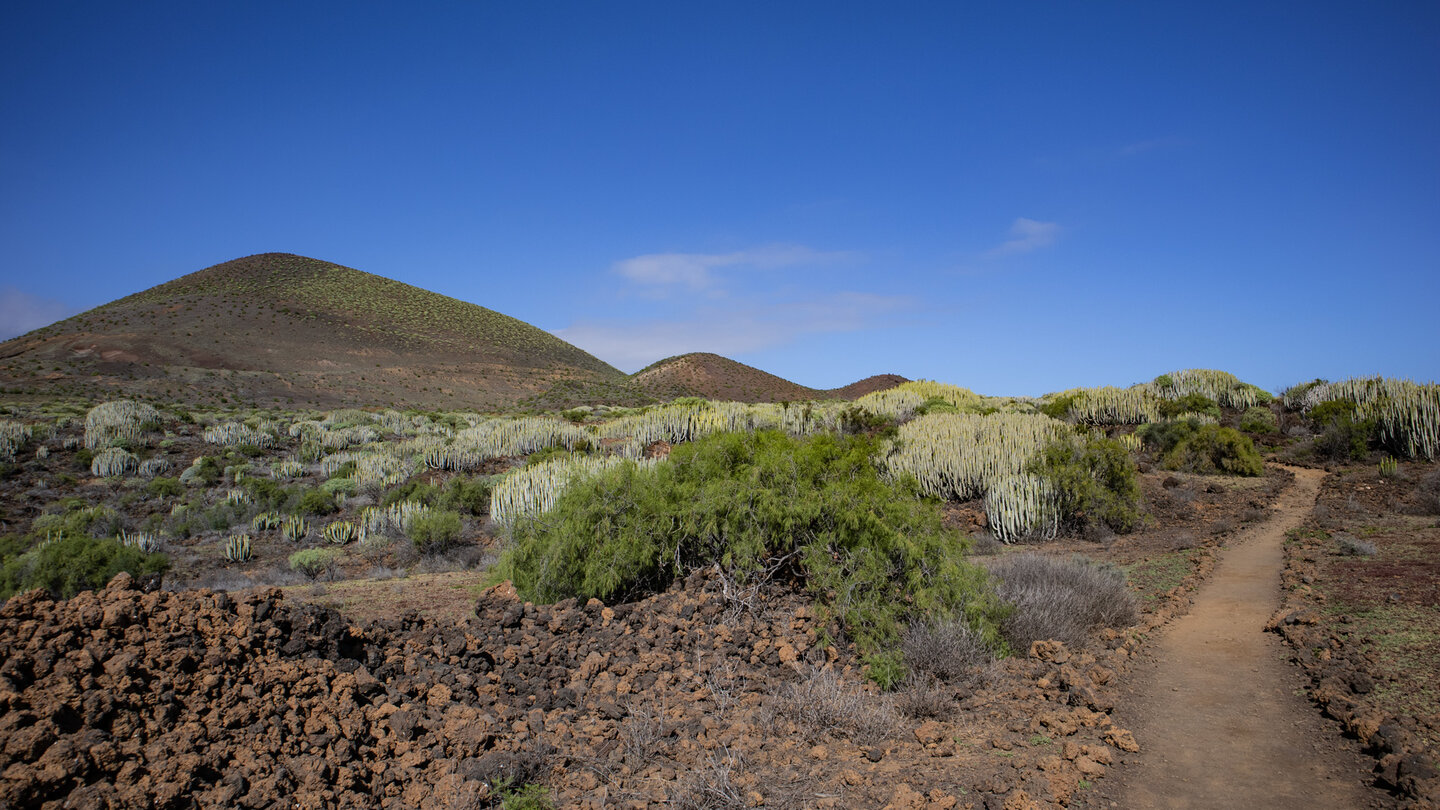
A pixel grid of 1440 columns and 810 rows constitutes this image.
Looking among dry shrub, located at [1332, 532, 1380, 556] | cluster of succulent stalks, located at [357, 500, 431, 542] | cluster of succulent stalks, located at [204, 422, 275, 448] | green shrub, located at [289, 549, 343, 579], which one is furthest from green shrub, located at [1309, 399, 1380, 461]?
cluster of succulent stalks, located at [204, 422, 275, 448]

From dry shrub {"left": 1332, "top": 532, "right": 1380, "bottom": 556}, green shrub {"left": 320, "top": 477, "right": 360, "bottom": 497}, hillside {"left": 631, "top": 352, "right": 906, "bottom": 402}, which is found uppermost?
hillside {"left": 631, "top": 352, "right": 906, "bottom": 402}

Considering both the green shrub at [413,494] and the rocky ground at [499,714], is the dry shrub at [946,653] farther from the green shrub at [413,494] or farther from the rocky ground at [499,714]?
the green shrub at [413,494]

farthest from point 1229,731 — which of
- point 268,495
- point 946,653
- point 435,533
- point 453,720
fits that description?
point 268,495

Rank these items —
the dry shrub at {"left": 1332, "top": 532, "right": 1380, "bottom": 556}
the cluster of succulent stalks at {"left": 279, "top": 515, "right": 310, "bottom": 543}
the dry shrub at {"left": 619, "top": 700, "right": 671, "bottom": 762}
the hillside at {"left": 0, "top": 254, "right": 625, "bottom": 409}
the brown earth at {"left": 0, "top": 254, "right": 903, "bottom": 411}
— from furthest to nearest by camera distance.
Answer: the hillside at {"left": 0, "top": 254, "right": 625, "bottom": 409}, the brown earth at {"left": 0, "top": 254, "right": 903, "bottom": 411}, the cluster of succulent stalks at {"left": 279, "top": 515, "right": 310, "bottom": 543}, the dry shrub at {"left": 1332, "top": 532, "right": 1380, "bottom": 556}, the dry shrub at {"left": 619, "top": 700, "right": 671, "bottom": 762}

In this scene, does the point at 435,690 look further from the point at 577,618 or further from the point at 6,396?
the point at 6,396

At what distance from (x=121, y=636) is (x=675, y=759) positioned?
3.35 meters

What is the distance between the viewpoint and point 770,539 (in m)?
7.11

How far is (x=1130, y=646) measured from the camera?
6621 mm

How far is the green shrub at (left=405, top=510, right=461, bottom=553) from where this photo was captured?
41.0ft

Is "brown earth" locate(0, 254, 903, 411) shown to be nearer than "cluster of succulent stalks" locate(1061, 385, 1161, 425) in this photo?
No

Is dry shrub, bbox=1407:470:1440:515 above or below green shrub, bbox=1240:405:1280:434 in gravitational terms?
below

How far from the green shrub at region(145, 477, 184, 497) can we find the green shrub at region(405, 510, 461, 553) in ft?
32.8

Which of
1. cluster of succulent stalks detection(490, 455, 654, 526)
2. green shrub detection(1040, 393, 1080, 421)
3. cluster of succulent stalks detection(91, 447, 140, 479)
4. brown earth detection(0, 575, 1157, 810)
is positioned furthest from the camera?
green shrub detection(1040, 393, 1080, 421)

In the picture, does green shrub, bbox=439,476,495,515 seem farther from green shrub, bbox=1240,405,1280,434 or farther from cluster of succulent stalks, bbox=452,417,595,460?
green shrub, bbox=1240,405,1280,434
